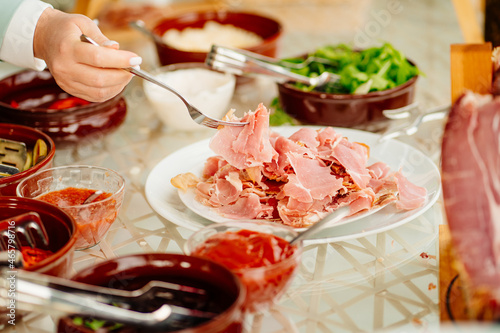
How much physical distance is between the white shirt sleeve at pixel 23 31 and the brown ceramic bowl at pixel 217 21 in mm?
724

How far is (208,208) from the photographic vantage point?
56.1 inches

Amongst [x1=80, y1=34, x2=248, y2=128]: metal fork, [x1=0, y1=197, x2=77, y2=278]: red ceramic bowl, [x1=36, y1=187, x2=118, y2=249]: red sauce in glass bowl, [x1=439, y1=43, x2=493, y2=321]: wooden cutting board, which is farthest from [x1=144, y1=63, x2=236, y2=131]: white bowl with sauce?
[x1=439, y1=43, x2=493, y2=321]: wooden cutting board

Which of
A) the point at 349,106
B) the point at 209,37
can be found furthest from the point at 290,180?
the point at 209,37

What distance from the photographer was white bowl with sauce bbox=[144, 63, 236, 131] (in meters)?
1.96

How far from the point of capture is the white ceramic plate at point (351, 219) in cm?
132

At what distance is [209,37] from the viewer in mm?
2549

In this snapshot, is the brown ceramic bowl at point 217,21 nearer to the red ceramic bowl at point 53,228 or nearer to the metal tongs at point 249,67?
the metal tongs at point 249,67

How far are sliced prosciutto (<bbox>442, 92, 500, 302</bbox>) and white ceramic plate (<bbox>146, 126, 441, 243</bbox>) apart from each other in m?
0.38

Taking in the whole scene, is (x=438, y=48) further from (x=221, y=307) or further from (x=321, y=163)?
(x=221, y=307)

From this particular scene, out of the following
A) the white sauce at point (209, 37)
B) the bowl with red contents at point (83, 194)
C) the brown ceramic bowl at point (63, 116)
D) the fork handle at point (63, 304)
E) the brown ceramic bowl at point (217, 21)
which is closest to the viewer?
the fork handle at point (63, 304)

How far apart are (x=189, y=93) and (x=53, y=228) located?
3.40 ft

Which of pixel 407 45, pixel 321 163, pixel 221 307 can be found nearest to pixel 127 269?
pixel 221 307


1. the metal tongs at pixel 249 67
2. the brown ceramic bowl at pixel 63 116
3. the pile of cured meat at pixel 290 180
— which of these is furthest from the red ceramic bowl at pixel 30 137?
the metal tongs at pixel 249 67

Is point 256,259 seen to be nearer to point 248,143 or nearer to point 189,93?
point 248,143
